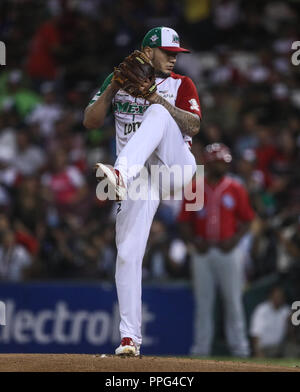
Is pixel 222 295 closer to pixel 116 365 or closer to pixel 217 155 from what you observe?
pixel 217 155

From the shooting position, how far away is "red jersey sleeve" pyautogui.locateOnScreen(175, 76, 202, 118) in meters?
6.76

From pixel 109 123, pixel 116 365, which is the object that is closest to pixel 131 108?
pixel 116 365

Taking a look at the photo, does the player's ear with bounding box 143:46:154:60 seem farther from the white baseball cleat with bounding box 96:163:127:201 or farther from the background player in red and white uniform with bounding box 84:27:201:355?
the white baseball cleat with bounding box 96:163:127:201

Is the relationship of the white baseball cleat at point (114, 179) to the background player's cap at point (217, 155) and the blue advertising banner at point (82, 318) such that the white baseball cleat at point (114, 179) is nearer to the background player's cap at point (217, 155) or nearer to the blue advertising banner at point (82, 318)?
the background player's cap at point (217, 155)

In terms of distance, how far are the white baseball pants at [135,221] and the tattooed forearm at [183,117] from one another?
0.06 metres

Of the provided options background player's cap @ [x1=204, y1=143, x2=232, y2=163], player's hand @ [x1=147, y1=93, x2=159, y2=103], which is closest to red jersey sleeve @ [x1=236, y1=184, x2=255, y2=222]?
background player's cap @ [x1=204, y1=143, x2=232, y2=163]

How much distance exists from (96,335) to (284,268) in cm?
261

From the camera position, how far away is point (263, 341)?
11.2 meters

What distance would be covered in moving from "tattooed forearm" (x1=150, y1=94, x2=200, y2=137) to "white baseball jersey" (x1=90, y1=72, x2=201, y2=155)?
6 cm

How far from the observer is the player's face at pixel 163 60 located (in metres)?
6.79

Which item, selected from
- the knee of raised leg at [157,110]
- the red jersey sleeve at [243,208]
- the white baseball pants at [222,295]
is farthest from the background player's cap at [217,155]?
the knee of raised leg at [157,110]
